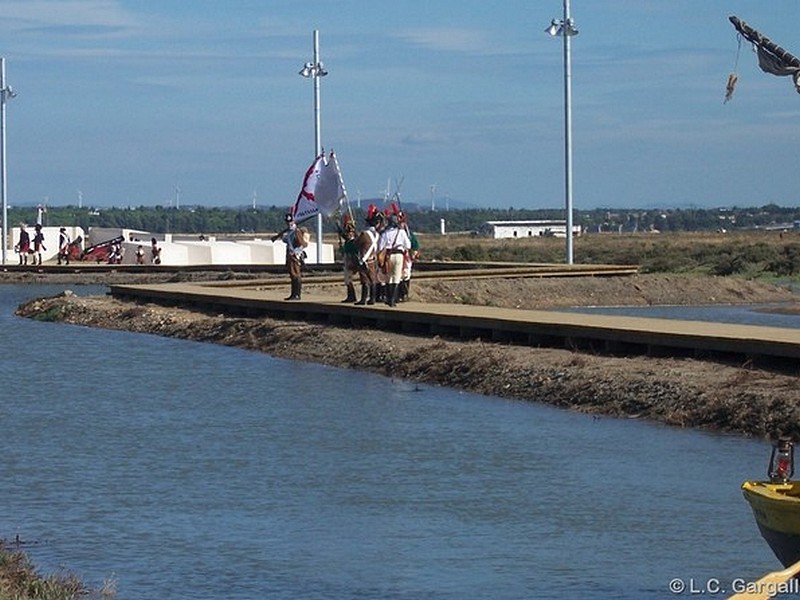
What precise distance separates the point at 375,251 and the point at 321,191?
7133 mm

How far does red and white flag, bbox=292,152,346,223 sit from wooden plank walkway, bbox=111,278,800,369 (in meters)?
1.80

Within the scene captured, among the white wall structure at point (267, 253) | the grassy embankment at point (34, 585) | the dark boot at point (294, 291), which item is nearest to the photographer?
the grassy embankment at point (34, 585)

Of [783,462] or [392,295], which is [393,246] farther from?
[783,462]

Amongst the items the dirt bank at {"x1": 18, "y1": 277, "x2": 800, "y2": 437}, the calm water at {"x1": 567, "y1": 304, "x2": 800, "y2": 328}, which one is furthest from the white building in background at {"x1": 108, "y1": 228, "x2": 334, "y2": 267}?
the dirt bank at {"x1": 18, "y1": 277, "x2": 800, "y2": 437}

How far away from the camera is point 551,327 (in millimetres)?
25906

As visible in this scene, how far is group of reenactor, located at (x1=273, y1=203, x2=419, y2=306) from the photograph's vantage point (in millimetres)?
29188

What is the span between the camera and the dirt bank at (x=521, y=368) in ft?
63.6

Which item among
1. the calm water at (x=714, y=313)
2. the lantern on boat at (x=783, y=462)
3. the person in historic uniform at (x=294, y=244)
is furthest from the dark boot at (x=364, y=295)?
the lantern on boat at (x=783, y=462)

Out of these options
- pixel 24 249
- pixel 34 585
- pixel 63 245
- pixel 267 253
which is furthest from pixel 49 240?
pixel 34 585

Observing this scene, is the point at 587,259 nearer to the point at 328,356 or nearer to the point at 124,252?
the point at 124,252

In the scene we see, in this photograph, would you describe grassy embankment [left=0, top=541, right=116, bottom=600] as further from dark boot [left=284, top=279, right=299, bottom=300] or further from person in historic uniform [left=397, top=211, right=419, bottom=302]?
dark boot [left=284, top=279, right=299, bottom=300]

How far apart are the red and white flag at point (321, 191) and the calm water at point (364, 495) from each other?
40.0 feet

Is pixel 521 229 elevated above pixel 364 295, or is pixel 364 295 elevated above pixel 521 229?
pixel 364 295

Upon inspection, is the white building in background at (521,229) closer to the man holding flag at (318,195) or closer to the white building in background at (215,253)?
the white building in background at (215,253)
